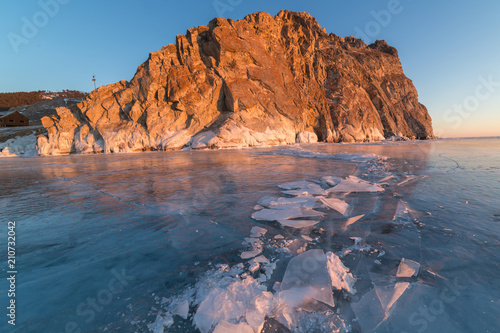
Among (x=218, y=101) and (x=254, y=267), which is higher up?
(x=218, y=101)

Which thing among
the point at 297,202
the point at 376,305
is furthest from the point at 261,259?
the point at 297,202

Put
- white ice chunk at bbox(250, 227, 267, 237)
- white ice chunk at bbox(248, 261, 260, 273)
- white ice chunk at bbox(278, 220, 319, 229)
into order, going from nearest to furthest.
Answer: white ice chunk at bbox(248, 261, 260, 273) < white ice chunk at bbox(250, 227, 267, 237) < white ice chunk at bbox(278, 220, 319, 229)

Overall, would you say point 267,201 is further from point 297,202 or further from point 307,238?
point 307,238

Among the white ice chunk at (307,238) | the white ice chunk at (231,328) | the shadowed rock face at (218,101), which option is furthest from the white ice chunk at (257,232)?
the shadowed rock face at (218,101)

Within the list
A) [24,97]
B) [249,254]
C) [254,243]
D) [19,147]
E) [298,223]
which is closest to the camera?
[249,254]

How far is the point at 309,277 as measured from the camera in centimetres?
164

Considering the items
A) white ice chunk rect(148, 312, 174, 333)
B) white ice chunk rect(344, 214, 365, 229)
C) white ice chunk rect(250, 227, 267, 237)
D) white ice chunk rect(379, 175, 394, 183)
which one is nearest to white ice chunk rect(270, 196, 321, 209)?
white ice chunk rect(344, 214, 365, 229)

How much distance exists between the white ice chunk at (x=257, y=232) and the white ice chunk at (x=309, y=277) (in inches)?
27.0
